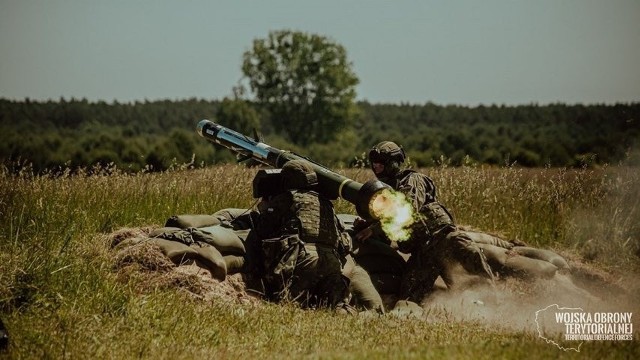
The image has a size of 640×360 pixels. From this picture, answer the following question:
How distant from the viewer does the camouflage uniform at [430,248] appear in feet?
28.7

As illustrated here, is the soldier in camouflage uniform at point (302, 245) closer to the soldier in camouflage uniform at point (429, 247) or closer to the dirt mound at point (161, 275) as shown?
the dirt mound at point (161, 275)

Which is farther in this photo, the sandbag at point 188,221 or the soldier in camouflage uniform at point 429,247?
the soldier in camouflage uniform at point 429,247

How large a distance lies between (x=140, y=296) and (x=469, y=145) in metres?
69.0

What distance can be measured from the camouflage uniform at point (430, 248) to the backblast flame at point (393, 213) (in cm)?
25

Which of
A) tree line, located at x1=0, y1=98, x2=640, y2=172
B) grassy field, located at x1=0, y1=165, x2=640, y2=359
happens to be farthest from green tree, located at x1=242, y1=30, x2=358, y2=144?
grassy field, located at x1=0, y1=165, x2=640, y2=359

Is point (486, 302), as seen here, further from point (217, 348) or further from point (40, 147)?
point (40, 147)

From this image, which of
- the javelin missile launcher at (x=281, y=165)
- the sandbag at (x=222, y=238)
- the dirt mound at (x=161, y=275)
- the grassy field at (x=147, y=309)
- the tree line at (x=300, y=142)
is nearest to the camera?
the grassy field at (x=147, y=309)

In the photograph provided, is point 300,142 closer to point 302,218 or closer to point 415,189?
point 415,189

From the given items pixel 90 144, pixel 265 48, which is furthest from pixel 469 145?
pixel 90 144

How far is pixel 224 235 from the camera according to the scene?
8219 millimetres

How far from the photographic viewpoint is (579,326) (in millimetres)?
6773

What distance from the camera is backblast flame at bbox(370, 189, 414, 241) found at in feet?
24.8

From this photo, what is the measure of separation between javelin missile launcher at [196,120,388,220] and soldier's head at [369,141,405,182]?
0.87m

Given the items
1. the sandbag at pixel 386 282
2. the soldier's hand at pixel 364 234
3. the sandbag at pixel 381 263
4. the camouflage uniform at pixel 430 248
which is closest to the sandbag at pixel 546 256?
the camouflage uniform at pixel 430 248
